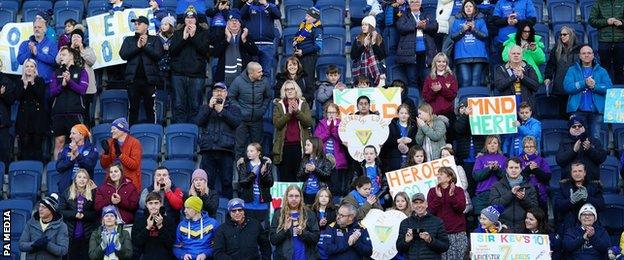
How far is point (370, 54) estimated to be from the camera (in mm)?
23531

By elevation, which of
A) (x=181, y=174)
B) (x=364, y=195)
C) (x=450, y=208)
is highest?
(x=181, y=174)

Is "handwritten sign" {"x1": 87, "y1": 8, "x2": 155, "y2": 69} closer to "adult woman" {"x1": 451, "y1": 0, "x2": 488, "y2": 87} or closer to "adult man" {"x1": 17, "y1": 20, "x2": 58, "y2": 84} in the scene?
"adult man" {"x1": 17, "y1": 20, "x2": 58, "y2": 84}

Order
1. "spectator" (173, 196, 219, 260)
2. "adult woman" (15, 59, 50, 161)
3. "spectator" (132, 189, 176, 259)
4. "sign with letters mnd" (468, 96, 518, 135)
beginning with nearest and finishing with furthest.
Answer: "spectator" (132, 189, 176, 259) < "spectator" (173, 196, 219, 260) < "sign with letters mnd" (468, 96, 518, 135) < "adult woman" (15, 59, 50, 161)

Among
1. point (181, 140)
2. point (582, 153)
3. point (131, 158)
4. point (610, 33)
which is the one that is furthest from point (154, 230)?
point (610, 33)

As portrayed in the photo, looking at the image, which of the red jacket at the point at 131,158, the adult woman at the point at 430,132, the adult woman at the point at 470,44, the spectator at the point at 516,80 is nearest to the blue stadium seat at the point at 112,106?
the red jacket at the point at 131,158

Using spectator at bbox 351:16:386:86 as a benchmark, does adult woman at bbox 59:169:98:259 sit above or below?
below

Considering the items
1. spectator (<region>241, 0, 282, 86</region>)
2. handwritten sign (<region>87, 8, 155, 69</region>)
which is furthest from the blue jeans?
handwritten sign (<region>87, 8, 155, 69</region>)

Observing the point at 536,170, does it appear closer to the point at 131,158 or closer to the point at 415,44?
the point at 415,44

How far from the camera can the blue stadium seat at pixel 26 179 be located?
22828 mm

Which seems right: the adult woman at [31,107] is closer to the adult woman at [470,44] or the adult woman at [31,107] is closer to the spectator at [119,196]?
the spectator at [119,196]

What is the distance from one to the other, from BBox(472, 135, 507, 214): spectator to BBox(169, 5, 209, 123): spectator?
13.1 ft

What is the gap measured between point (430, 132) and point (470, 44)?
7.68 feet

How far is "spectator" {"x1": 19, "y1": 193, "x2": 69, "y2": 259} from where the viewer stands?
65.7 ft

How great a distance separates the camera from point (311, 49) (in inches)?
936
